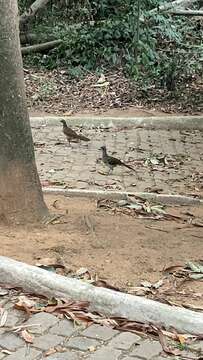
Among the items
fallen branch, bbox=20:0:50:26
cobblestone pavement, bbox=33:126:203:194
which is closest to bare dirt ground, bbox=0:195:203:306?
cobblestone pavement, bbox=33:126:203:194

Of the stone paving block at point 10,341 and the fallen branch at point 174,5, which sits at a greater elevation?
the fallen branch at point 174,5

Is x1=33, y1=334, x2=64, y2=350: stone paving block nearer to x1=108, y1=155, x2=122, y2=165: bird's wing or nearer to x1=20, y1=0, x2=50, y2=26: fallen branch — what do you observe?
x1=108, y1=155, x2=122, y2=165: bird's wing

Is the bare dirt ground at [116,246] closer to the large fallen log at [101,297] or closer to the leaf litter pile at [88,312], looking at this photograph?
the leaf litter pile at [88,312]

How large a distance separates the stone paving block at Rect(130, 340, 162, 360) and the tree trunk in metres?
1.90

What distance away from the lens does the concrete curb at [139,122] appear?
32.7ft

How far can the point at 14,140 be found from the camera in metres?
5.01

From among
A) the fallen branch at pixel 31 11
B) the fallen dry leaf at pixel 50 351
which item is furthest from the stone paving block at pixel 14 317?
the fallen branch at pixel 31 11

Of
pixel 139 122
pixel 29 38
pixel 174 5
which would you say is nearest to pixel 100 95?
pixel 139 122

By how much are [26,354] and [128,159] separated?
4948mm

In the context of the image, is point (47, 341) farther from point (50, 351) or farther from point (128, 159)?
point (128, 159)

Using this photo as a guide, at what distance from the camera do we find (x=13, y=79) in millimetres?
4957

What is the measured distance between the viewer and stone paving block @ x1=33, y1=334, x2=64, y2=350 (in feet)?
11.4

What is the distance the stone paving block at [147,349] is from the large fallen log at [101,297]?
0.48ft

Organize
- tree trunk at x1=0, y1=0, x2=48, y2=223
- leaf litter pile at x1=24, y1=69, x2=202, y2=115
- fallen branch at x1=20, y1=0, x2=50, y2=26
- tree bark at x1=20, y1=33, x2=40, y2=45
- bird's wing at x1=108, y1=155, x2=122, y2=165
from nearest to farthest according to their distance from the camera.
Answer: tree trunk at x1=0, y1=0, x2=48, y2=223 < bird's wing at x1=108, y1=155, x2=122, y2=165 < leaf litter pile at x1=24, y1=69, x2=202, y2=115 < fallen branch at x1=20, y1=0, x2=50, y2=26 < tree bark at x1=20, y1=33, x2=40, y2=45
